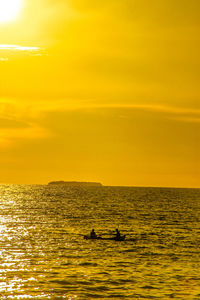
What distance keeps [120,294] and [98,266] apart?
11003 mm

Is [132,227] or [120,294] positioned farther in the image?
A: [132,227]

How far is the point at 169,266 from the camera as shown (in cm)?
5000

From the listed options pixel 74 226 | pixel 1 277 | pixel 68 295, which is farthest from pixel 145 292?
pixel 74 226

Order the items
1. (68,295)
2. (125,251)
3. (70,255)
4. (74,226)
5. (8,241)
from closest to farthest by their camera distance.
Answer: (68,295) < (70,255) < (125,251) < (8,241) < (74,226)

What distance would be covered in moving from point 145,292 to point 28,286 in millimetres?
8876

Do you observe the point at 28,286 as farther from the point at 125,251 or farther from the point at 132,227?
the point at 132,227

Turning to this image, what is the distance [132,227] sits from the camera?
92.7m

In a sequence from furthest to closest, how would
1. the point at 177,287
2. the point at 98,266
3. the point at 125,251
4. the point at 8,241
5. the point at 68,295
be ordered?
the point at 8,241 → the point at 125,251 → the point at 98,266 → the point at 177,287 → the point at 68,295

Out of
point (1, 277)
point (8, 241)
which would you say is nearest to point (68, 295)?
point (1, 277)

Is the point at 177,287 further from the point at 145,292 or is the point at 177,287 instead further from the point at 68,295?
the point at 68,295

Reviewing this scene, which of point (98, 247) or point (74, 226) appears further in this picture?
A: point (74, 226)

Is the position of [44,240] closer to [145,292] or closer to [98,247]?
[98,247]

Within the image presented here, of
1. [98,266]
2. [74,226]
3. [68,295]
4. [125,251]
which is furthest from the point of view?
[74,226]

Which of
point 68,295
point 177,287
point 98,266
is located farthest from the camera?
point 98,266
